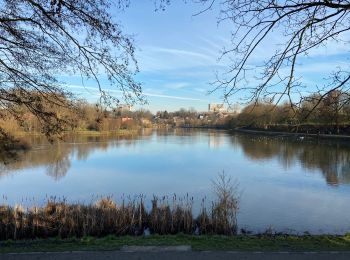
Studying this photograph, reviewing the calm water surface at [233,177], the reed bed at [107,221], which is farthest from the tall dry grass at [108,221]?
the calm water surface at [233,177]

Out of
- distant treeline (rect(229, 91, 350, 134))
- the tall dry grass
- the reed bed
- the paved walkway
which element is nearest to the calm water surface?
the tall dry grass

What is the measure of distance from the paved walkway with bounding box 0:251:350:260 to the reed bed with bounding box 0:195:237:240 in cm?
508

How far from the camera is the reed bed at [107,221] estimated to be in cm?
1158

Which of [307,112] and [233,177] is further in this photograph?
[233,177]

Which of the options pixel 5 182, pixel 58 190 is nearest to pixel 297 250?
pixel 58 190

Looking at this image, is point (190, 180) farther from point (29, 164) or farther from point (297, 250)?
point (297, 250)

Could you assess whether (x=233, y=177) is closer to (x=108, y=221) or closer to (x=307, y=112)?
(x=108, y=221)

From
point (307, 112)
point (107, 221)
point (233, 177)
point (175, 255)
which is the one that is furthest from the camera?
point (233, 177)

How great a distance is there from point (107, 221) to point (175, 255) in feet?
20.0

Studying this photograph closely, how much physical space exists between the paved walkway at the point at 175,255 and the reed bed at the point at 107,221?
508 centimetres

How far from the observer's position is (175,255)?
623 centimetres

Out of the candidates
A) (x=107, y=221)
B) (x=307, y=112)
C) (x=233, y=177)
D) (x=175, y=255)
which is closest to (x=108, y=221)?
(x=107, y=221)

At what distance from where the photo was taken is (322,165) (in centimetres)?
3272

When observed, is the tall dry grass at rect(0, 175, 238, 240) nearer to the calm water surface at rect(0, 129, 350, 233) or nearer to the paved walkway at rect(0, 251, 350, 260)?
the calm water surface at rect(0, 129, 350, 233)
